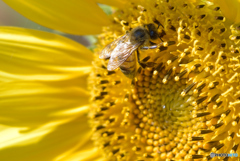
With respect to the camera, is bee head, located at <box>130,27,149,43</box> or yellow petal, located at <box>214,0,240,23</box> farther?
bee head, located at <box>130,27,149,43</box>

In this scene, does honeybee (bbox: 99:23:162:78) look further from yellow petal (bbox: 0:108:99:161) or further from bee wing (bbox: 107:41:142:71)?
yellow petal (bbox: 0:108:99:161)

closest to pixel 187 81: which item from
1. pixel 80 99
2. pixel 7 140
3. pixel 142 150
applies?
pixel 142 150

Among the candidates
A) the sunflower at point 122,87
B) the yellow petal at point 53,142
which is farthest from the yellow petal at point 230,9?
the yellow petal at point 53,142

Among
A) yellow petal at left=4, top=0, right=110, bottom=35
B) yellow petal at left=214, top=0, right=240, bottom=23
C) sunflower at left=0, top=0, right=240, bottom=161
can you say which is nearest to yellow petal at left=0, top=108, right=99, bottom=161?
sunflower at left=0, top=0, right=240, bottom=161

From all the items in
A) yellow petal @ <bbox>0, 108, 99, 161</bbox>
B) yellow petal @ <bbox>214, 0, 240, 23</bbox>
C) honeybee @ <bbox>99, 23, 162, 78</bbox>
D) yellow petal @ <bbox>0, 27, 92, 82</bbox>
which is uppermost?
yellow petal @ <bbox>0, 27, 92, 82</bbox>

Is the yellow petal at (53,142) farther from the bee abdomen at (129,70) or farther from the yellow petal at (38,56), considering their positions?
the bee abdomen at (129,70)

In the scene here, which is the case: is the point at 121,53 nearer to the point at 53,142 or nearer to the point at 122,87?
the point at 122,87

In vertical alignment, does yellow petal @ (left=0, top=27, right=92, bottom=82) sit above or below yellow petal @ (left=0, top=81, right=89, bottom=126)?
above

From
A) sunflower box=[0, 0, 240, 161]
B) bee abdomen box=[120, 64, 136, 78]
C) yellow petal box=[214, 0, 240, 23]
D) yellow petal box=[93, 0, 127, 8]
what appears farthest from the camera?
yellow petal box=[93, 0, 127, 8]
